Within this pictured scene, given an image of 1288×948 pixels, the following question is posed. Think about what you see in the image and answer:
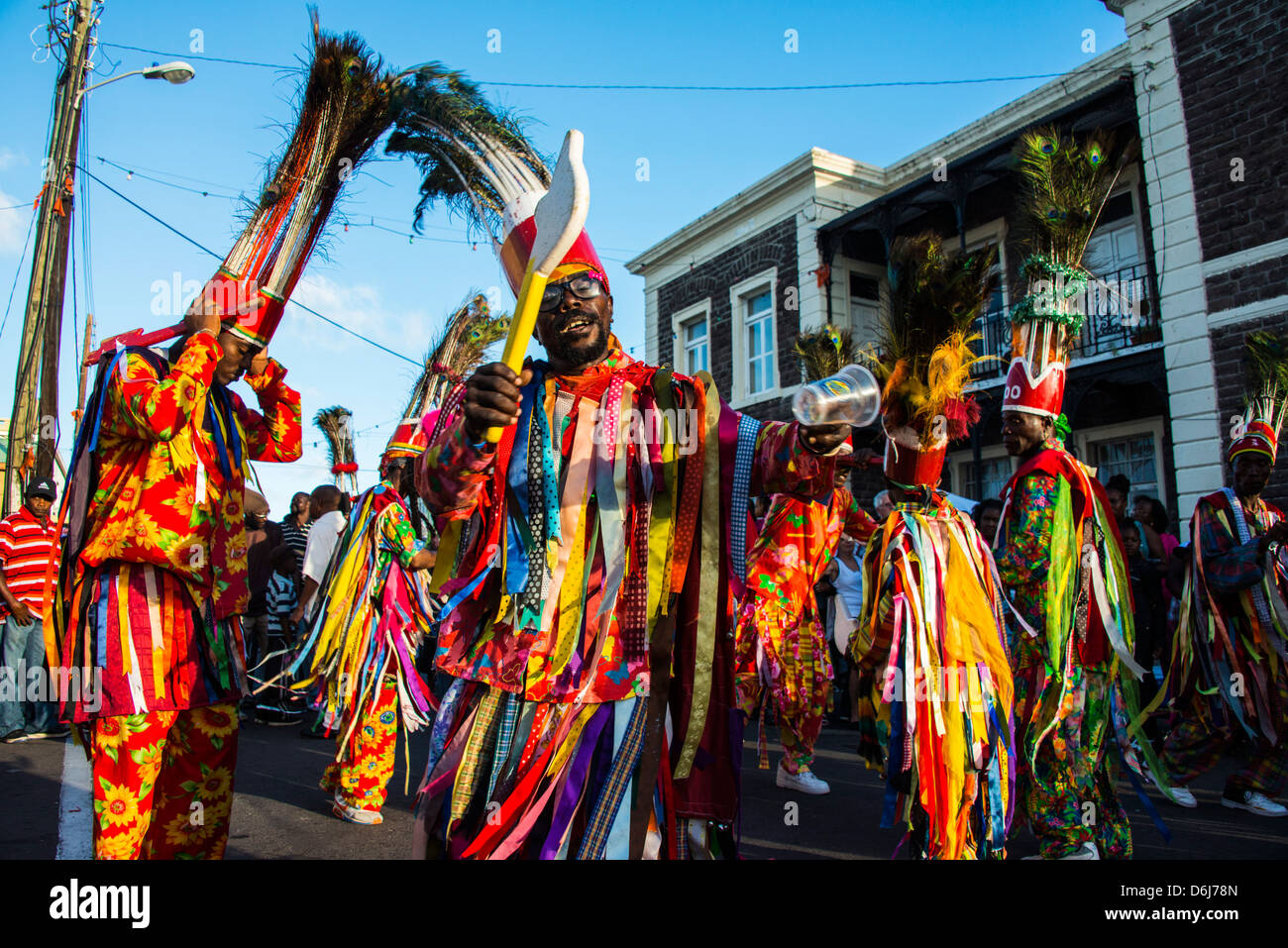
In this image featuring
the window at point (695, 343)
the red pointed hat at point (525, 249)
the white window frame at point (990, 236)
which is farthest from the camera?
the window at point (695, 343)

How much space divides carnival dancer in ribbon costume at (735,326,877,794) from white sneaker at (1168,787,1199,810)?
1.99 metres

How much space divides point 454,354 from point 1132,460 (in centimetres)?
991

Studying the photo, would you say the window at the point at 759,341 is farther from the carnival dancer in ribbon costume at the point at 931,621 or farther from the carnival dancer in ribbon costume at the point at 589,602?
the carnival dancer in ribbon costume at the point at 589,602

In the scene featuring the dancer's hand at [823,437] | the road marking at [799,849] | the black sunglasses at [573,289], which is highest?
the black sunglasses at [573,289]

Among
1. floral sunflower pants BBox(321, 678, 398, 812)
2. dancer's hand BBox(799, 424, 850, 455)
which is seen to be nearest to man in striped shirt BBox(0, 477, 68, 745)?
floral sunflower pants BBox(321, 678, 398, 812)

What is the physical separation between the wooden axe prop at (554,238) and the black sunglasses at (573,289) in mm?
457

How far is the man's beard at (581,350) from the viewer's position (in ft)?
7.32

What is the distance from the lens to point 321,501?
7.44 m

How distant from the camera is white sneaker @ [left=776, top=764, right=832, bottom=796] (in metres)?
5.24

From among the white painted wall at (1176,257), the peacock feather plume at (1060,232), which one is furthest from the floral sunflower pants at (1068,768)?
the white painted wall at (1176,257)

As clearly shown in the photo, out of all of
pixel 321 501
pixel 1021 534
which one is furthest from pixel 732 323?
pixel 1021 534

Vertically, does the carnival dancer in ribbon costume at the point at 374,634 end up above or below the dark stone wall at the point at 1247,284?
below

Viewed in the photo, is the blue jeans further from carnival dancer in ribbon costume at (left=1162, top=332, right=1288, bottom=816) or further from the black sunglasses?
carnival dancer in ribbon costume at (left=1162, top=332, right=1288, bottom=816)

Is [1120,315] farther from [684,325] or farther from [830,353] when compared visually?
[684,325]
